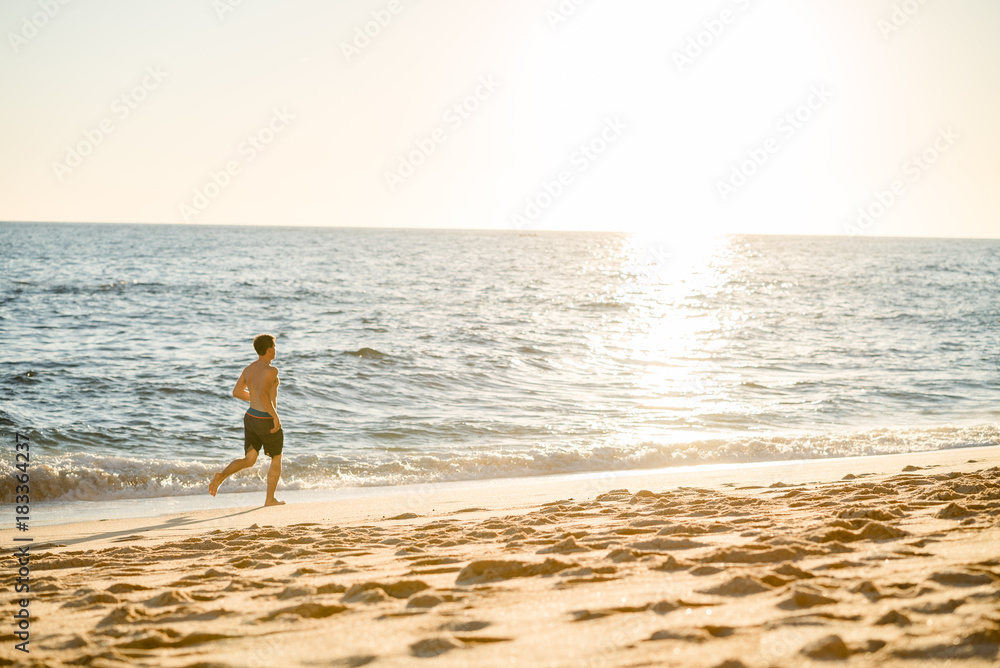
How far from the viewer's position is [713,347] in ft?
64.9

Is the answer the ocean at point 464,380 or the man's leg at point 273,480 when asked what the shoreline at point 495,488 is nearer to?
the man's leg at point 273,480

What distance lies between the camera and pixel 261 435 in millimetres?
7262

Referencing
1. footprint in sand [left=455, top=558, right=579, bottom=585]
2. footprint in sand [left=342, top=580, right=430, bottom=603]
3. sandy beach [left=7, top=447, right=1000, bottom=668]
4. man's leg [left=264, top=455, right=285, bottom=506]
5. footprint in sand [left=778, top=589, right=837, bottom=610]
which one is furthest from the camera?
man's leg [left=264, top=455, right=285, bottom=506]

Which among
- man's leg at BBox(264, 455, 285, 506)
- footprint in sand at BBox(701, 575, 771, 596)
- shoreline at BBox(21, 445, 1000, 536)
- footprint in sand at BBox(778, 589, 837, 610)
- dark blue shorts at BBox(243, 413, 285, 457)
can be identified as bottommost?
shoreline at BBox(21, 445, 1000, 536)

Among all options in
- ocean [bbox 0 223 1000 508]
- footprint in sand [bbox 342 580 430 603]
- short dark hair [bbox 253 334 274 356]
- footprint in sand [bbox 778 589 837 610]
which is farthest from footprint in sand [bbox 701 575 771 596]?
ocean [bbox 0 223 1000 508]

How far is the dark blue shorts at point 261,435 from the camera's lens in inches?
285

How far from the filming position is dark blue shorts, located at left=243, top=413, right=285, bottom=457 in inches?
285

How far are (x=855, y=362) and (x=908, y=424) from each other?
5.94m

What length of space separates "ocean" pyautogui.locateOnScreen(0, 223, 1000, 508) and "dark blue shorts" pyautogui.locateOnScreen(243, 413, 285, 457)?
4.45ft

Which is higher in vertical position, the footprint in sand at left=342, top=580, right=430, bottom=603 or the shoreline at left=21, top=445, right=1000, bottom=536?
the footprint in sand at left=342, top=580, right=430, bottom=603

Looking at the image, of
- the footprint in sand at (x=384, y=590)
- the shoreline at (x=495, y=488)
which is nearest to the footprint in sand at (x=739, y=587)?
the footprint in sand at (x=384, y=590)

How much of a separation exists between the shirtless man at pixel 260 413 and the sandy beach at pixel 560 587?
1260 mm

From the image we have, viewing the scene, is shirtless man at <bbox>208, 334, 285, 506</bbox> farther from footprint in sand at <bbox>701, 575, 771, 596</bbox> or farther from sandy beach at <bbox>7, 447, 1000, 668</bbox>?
footprint in sand at <bbox>701, 575, 771, 596</bbox>

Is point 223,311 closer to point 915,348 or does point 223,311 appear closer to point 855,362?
point 855,362
